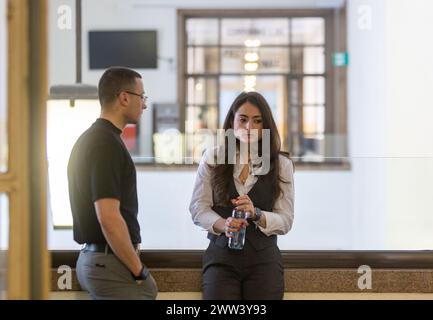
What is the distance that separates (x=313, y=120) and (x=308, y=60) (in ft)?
2.82

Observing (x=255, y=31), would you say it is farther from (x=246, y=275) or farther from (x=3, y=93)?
(x=3, y=93)

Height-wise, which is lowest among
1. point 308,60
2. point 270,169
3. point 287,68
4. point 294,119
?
point 270,169

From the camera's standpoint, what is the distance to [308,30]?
9.20 m

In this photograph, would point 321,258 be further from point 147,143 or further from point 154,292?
point 147,143

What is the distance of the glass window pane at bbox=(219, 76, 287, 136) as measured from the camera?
925cm

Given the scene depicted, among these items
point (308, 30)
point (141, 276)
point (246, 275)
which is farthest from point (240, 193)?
point (308, 30)

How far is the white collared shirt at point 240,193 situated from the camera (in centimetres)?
250

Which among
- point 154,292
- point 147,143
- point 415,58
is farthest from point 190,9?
point 154,292

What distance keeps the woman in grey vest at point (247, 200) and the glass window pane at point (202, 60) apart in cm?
665

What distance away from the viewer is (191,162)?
181 inches

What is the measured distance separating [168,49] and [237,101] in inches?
263

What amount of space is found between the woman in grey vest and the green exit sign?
6.60 metres

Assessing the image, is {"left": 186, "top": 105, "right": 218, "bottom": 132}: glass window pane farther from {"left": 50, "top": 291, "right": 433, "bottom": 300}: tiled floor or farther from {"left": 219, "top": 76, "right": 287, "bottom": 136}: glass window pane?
{"left": 50, "top": 291, "right": 433, "bottom": 300}: tiled floor

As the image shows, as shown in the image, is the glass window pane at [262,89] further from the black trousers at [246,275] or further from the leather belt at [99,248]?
the leather belt at [99,248]
